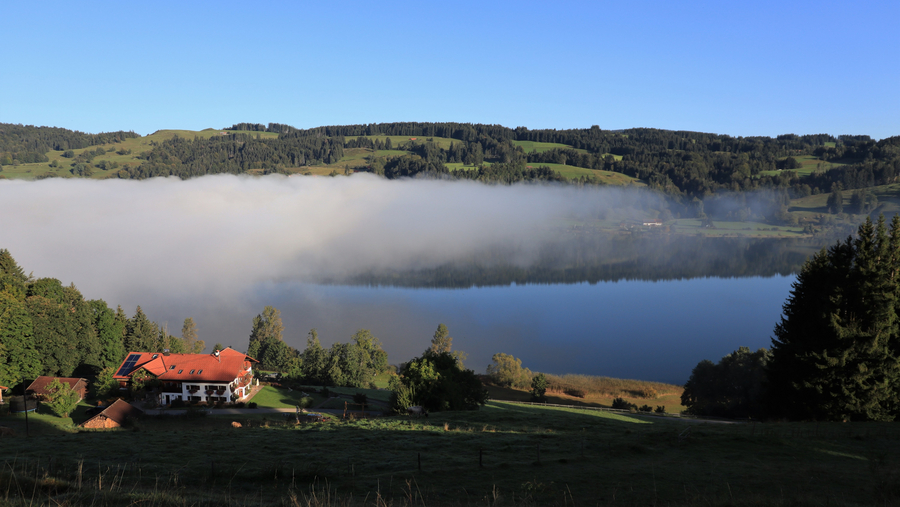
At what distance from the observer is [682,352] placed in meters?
55.1

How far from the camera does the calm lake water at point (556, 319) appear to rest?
55.3m

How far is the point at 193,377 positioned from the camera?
35.3m

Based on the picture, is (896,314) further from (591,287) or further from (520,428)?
(591,287)

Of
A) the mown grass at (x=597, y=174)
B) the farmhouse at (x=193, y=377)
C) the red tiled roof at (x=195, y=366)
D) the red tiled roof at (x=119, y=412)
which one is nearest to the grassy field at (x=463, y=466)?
the red tiled roof at (x=119, y=412)

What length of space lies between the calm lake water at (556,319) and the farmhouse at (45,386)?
2799 centimetres

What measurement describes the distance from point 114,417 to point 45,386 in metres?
10.2

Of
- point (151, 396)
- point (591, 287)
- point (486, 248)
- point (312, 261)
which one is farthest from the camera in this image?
point (486, 248)

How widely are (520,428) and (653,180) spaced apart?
612ft

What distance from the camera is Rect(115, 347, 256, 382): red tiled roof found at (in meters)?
35.2

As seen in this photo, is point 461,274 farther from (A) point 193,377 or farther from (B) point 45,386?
(B) point 45,386

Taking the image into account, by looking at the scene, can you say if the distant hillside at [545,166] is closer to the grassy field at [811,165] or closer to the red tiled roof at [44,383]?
the grassy field at [811,165]

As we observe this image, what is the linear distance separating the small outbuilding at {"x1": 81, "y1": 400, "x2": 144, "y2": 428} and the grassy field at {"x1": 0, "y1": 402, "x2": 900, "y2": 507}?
8.78 m

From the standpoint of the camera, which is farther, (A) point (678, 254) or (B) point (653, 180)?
(B) point (653, 180)

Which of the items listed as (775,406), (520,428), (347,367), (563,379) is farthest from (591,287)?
(520,428)
